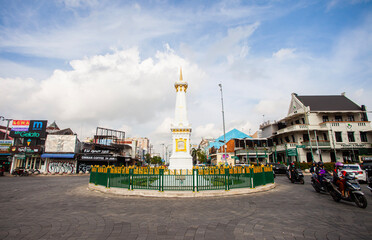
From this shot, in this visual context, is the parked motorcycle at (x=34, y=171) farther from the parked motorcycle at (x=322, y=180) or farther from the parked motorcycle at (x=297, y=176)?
the parked motorcycle at (x=322, y=180)

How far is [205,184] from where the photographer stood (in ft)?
35.9

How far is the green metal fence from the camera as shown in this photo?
10578mm

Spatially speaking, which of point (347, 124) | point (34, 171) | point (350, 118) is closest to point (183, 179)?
point (34, 171)

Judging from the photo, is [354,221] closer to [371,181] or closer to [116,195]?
[371,181]

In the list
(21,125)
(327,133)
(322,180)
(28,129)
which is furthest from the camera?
(21,125)

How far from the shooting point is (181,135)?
57.3ft

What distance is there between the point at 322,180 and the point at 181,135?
426 inches

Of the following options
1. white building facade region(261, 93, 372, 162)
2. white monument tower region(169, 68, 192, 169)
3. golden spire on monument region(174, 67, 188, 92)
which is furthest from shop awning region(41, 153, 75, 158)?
white building facade region(261, 93, 372, 162)

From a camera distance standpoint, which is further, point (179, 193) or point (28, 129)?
point (28, 129)

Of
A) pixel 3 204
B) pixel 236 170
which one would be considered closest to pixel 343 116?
pixel 236 170

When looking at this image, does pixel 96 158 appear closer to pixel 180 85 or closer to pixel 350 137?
pixel 180 85

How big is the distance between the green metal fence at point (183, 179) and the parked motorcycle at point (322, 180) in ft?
10.5

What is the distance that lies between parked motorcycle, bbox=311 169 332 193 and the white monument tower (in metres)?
9.00

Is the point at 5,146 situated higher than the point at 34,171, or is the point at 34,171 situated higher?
the point at 5,146
